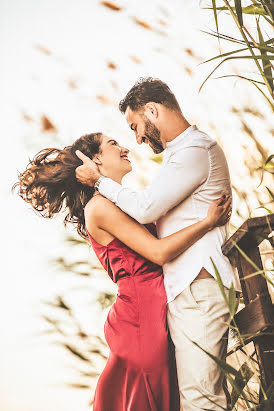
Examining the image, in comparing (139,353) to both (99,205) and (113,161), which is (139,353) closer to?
(99,205)

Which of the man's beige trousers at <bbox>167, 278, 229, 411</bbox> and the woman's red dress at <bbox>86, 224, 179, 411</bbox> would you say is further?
the woman's red dress at <bbox>86, 224, 179, 411</bbox>

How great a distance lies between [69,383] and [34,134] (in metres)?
1.49

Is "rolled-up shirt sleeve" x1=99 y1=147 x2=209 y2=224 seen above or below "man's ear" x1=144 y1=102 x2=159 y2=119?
below

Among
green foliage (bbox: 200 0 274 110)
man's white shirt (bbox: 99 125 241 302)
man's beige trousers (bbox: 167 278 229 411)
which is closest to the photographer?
green foliage (bbox: 200 0 274 110)

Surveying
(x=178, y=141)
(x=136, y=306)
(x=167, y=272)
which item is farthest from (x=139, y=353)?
(x=178, y=141)

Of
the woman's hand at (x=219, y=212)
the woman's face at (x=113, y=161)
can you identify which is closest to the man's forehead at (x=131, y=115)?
the woman's face at (x=113, y=161)

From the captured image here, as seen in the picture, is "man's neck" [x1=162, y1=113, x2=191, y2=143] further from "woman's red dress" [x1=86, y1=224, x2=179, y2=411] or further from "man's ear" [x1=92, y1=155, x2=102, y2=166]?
"woman's red dress" [x1=86, y1=224, x2=179, y2=411]

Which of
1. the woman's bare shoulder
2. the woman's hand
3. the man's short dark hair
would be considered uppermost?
the man's short dark hair

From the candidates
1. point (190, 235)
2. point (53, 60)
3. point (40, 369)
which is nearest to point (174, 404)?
point (190, 235)

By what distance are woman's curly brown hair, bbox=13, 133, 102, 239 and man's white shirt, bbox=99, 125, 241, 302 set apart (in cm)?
35

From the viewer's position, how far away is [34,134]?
3113 mm

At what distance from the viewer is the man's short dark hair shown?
6.18 ft

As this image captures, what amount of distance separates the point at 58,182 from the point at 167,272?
593 mm

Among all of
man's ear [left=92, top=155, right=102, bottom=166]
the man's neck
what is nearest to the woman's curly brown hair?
man's ear [left=92, top=155, right=102, bottom=166]
